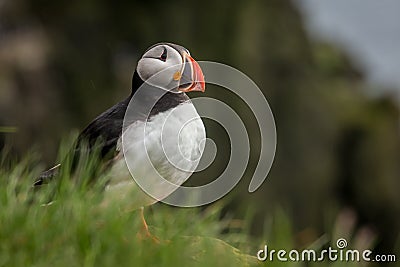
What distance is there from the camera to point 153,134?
4.09 metres

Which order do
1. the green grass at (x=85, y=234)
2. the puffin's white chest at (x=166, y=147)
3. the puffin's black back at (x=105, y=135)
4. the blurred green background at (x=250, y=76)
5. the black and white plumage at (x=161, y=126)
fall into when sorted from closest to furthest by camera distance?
the green grass at (x=85, y=234)
the black and white plumage at (x=161, y=126)
the puffin's white chest at (x=166, y=147)
the puffin's black back at (x=105, y=135)
the blurred green background at (x=250, y=76)

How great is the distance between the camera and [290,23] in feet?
49.3

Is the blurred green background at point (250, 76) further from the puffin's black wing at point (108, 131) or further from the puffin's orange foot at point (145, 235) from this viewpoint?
the puffin's orange foot at point (145, 235)

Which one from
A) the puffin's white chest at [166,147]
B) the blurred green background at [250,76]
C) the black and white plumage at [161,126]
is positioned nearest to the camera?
the black and white plumage at [161,126]

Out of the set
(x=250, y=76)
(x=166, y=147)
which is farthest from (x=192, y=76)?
(x=250, y=76)

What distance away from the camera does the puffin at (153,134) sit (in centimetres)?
384

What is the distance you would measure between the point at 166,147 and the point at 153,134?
0.12m

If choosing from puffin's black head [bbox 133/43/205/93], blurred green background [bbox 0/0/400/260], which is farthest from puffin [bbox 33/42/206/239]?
blurred green background [bbox 0/0/400/260]

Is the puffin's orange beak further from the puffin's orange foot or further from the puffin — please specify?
the puffin's orange foot

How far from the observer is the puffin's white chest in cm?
396

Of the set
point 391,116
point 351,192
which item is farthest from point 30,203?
point 391,116

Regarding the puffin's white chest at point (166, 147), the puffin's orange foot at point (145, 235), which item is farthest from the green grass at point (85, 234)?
the puffin's white chest at point (166, 147)

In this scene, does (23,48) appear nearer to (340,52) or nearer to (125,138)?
(340,52)

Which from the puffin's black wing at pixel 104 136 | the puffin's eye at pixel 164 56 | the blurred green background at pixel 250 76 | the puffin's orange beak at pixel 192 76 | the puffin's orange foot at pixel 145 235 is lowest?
the blurred green background at pixel 250 76
